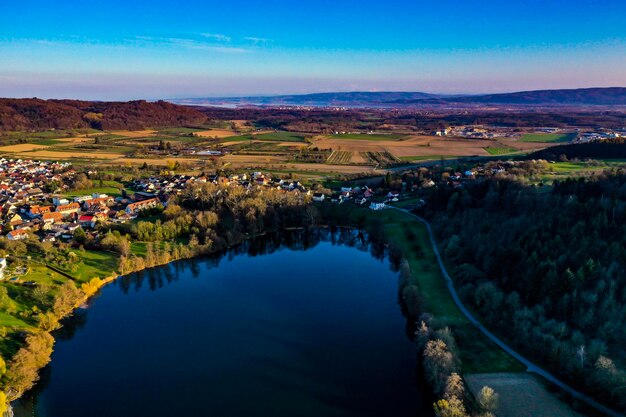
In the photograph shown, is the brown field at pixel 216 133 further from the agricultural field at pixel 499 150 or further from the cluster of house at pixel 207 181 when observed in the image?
the agricultural field at pixel 499 150

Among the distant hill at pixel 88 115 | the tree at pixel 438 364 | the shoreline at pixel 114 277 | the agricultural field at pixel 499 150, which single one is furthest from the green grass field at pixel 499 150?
the distant hill at pixel 88 115

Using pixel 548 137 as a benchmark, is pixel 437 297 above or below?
below

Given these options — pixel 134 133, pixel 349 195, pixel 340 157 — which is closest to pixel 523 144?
pixel 340 157

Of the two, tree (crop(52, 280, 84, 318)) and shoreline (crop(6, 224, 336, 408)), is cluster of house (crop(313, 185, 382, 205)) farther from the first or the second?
tree (crop(52, 280, 84, 318))

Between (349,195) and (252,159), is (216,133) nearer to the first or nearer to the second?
(252,159)

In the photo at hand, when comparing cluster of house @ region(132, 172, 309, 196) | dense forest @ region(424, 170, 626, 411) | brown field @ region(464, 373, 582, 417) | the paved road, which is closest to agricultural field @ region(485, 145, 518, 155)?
cluster of house @ region(132, 172, 309, 196)

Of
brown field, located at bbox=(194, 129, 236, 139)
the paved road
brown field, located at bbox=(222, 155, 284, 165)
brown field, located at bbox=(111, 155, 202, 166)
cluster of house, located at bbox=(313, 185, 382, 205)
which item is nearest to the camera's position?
the paved road
